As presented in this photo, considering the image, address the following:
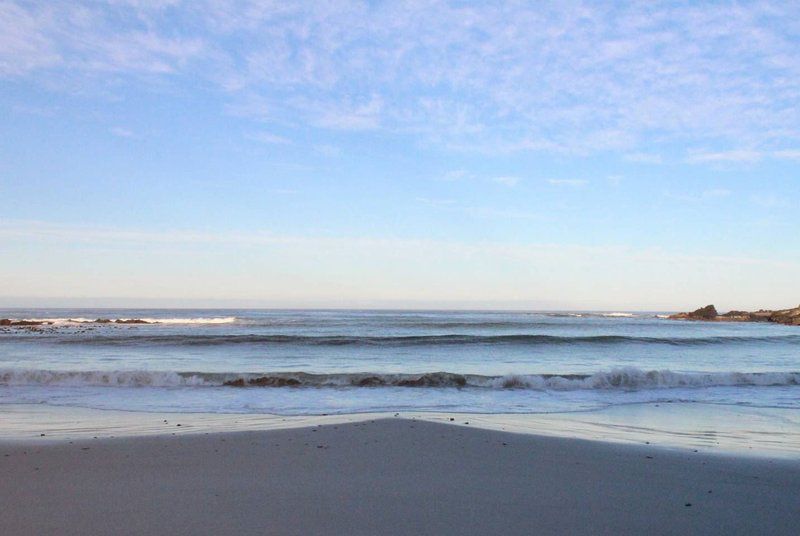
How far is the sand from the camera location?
4.01 metres

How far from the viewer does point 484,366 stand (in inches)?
738

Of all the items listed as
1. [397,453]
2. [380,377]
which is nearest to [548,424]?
[397,453]

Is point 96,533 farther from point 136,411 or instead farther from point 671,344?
point 671,344

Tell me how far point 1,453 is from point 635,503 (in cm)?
651

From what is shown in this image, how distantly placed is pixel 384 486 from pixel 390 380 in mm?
9624

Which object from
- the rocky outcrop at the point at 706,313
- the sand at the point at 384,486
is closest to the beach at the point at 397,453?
the sand at the point at 384,486

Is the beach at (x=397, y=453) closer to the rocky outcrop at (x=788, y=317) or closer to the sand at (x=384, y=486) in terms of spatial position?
the sand at (x=384, y=486)

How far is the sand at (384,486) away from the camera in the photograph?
4012mm

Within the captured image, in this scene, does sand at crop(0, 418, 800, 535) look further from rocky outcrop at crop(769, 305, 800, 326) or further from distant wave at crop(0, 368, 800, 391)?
rocky outcrop at crop(769, 305, 800, 326)

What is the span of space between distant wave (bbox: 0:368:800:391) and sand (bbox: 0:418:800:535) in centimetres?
692

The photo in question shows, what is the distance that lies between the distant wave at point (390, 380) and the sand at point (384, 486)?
22.7 feet

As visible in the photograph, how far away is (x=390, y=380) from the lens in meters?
14.5

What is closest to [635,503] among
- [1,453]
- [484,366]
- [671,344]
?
[1,453]

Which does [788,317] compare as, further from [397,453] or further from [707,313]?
[397,453]
